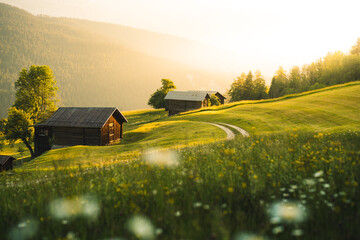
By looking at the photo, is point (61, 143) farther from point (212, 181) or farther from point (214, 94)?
point (214, 94)

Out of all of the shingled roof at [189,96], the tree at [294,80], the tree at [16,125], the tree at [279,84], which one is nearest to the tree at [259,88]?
the tree at [279,84]

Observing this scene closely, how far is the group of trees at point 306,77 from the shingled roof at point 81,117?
57.9 m

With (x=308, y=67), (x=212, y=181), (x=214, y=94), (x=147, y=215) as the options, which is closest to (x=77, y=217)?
(x=147, y=215)

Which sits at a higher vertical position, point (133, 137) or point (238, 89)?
point (238, 89)

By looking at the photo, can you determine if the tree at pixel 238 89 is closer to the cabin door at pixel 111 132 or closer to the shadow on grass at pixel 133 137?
the shadow on grass at pixel 133 137

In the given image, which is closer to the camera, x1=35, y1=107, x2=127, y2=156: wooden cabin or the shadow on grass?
x1=35, y1=107, x2=127, y2=156: wooden cabin

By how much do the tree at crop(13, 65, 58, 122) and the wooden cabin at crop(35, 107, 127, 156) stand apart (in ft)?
26.4

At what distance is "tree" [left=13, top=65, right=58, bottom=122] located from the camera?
4428cm

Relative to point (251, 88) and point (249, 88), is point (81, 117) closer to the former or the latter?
point (249, 88)

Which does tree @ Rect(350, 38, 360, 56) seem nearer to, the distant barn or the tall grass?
the distant barn

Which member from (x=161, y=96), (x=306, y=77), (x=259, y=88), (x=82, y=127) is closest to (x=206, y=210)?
(x=82, y=127)

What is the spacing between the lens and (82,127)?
1390 inches

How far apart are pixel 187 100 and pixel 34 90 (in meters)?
41.5

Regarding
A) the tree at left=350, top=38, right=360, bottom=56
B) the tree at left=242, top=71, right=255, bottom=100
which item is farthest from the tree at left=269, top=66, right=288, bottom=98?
the tree at left=350, top=38, right=360, bottom=56
